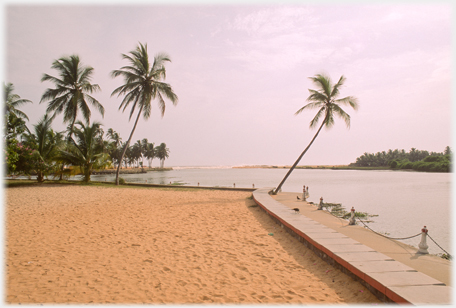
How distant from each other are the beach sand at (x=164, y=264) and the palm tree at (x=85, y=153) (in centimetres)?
1263

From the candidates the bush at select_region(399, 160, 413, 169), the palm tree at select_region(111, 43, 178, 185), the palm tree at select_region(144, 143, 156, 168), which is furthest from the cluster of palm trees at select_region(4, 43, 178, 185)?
the bush at select_region(399, 160, 413, 169)

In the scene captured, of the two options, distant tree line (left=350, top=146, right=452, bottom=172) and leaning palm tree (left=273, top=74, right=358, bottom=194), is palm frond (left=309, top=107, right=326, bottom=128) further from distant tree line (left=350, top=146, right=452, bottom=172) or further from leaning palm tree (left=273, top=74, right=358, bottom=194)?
distant tree line (left=350, top=146, right=452, bottom=172)

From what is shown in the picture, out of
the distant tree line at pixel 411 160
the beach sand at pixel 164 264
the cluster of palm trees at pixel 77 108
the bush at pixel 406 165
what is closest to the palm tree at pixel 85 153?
the cluster of palm trees at pixel 77 108

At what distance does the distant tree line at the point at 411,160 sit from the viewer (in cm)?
7125

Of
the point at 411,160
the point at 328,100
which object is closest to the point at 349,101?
the point at 328,100

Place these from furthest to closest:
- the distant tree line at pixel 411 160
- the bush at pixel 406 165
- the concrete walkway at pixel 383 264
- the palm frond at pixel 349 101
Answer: the bush at pixel 406 165
the distant tree line at pixel 411 160
the palm frond at pixel 349 101
the concrete walkway at pixel 383 264

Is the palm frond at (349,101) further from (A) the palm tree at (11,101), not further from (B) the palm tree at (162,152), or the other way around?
(B) the palm tree at (162,152)

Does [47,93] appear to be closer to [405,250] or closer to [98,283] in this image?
[98,283]

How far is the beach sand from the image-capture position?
11.0ft

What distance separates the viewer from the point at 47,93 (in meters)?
21.2

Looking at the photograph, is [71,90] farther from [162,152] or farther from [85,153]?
[162,152]

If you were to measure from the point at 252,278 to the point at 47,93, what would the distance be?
24776 millimetres

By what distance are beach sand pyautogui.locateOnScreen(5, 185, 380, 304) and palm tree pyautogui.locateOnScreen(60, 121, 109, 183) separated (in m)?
12.6

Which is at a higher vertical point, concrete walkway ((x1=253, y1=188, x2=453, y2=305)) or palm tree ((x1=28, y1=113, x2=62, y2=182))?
palm tree ((x1=28, y1=113, x2=62, y2=182))
